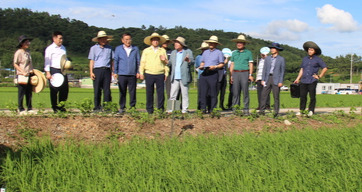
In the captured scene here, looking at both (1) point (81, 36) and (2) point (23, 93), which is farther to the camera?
(1) point (81, 36)

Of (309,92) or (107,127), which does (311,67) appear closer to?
(309,92)

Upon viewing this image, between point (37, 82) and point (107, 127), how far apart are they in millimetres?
2414

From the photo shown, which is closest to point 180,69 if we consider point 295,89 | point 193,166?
point 295,89

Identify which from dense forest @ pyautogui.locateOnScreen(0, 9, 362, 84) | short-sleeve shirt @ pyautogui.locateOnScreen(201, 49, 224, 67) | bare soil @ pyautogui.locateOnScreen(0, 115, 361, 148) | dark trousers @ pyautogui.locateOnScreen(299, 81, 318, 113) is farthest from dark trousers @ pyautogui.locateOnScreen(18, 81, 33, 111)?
dense forest @ pyautogui.locateOnScreen(0, 9, 362, 84)

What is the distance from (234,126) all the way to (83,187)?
4.15m

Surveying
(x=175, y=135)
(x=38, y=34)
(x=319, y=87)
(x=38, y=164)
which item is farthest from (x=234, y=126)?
(x=38, y=34)

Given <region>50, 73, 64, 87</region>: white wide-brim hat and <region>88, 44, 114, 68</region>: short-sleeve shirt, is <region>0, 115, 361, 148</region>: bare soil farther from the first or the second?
<region>88, 44, 114, 68</region>: short-sleeve shirt

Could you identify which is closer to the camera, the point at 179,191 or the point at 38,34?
the point at 179,191

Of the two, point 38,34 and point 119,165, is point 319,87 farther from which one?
point 38,34

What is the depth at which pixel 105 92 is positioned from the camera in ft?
28.7

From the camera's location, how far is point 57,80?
8.21 m

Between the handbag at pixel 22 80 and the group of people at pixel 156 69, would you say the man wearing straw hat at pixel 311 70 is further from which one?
the handbag at pixel 22 80

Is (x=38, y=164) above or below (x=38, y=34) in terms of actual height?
below

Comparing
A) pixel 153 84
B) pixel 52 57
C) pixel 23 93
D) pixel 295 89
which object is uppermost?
pixel 52 57
